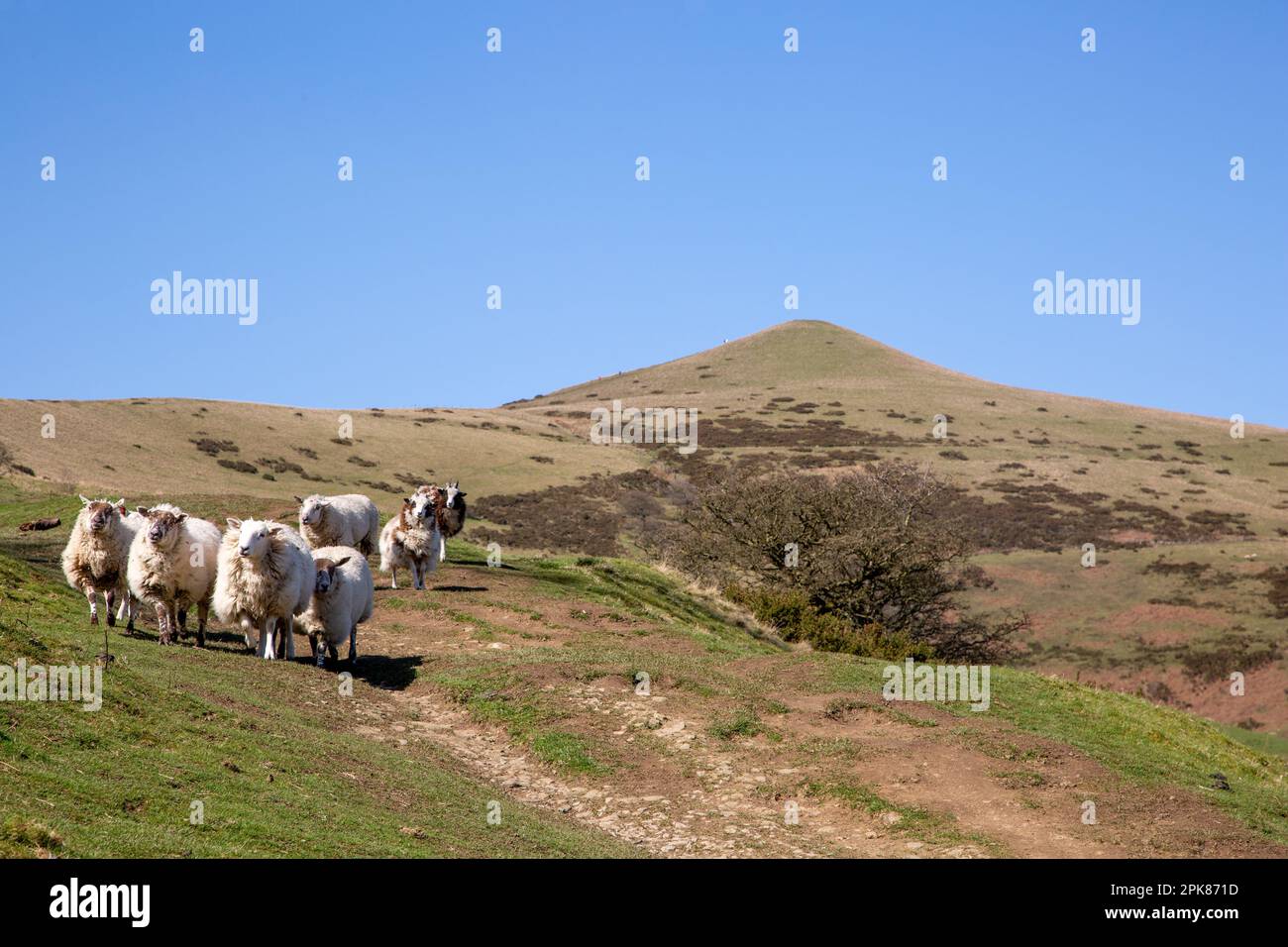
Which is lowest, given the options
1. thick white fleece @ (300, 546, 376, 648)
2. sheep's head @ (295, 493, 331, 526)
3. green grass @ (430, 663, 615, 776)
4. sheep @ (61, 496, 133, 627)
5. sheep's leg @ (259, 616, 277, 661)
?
green grass @ (430, 663, 615, 776)

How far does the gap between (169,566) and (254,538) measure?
1678mm

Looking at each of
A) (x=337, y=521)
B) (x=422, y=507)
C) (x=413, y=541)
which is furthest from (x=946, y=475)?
(x=337, y=521)

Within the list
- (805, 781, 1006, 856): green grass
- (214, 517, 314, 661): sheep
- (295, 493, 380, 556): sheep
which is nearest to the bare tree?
(295, 493, 380, 556): sheep

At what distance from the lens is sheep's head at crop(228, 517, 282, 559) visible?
18.4 metres

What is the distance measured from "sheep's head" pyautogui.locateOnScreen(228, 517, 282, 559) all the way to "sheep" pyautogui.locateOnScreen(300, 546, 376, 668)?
1178 mm

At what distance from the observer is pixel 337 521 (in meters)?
27.2

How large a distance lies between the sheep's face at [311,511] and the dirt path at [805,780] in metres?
6.50

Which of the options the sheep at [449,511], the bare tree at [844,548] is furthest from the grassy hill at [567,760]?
the bare tree at [844,548]

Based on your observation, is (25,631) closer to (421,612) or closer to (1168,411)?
(421,612)

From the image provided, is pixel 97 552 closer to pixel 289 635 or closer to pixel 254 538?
pixel 254 538

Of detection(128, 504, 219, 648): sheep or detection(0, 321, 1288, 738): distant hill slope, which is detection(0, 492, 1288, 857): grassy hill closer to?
detection(128, 504, 219, 648): sheep

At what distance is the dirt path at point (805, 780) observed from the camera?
569 inches
